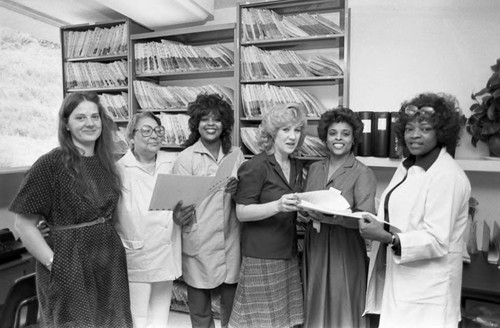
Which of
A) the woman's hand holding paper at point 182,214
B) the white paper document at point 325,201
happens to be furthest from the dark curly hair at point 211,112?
the white paper document at point 325,201

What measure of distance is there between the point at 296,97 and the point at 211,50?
837 mm

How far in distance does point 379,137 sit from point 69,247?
6.28 ft

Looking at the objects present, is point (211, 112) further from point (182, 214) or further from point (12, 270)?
point (12, 270)

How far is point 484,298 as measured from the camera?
5.72 ft

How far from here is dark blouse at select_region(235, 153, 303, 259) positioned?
173 centimetres

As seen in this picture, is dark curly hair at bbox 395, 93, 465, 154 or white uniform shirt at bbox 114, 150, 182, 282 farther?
white uniform shirt at bbox 114, 150, 182, 282

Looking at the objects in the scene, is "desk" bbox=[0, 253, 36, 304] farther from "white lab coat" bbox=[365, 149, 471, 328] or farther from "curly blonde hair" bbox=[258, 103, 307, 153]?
"white lab coat" bbox=[365, 149, 471, 328]

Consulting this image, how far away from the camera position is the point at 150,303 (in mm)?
1799

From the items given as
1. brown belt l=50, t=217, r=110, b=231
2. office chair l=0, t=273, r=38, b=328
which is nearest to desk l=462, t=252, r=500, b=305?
brown belt l=50, t=217, r=110, b=231

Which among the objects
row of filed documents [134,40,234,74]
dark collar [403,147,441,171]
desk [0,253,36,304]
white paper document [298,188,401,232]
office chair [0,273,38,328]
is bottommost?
desk [0,253,36,304]

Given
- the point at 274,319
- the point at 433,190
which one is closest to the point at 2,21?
the point at 274,319

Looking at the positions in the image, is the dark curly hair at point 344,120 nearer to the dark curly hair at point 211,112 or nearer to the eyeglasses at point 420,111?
the eyeglasses at point 420,111

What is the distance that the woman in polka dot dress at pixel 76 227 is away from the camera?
52.7 inches

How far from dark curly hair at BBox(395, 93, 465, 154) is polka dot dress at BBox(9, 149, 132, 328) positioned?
1426 millimetres
